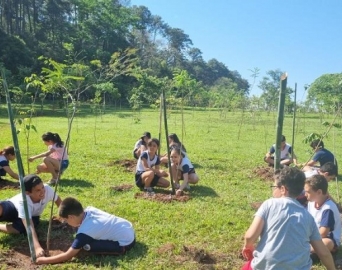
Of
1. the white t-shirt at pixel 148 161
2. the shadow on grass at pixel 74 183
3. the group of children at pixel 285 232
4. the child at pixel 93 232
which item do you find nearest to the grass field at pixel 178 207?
the shadow on grass at pixel 74 183

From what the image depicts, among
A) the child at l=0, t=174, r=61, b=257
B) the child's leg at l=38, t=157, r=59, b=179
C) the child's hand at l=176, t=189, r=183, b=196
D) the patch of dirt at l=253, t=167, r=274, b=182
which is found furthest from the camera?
the patch of dirt at l=253, t=167, r=274, b=182

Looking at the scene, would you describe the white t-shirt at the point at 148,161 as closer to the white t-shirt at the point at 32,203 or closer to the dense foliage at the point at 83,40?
the white t-shirt at the point at 32,203

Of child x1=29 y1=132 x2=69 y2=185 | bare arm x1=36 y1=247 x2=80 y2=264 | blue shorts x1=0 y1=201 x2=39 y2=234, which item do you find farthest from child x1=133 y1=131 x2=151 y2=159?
bare arm x1=36 y1=247 x2=80 y2=264

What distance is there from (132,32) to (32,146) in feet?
177

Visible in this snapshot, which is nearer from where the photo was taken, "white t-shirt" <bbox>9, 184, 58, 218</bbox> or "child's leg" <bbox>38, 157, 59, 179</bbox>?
"white t-shirt" <bbox>9, 184, 58, 218</bbox>

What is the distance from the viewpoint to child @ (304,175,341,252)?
13.0 ft

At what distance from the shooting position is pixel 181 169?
7.39 metres

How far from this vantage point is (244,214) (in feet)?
20.1

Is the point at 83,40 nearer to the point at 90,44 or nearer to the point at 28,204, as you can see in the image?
the point at 90,44

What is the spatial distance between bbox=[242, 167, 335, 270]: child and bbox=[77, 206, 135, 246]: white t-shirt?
1.73 meters

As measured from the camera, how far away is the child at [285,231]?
118 inches

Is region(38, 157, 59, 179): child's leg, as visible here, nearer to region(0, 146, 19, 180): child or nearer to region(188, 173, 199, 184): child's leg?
region(0, 146, 19, 180): child

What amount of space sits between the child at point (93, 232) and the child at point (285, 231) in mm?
1734

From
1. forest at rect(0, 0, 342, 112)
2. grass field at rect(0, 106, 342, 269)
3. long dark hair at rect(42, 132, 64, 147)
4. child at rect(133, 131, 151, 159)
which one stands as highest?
forest at rect(0, 0, 342, 112)
